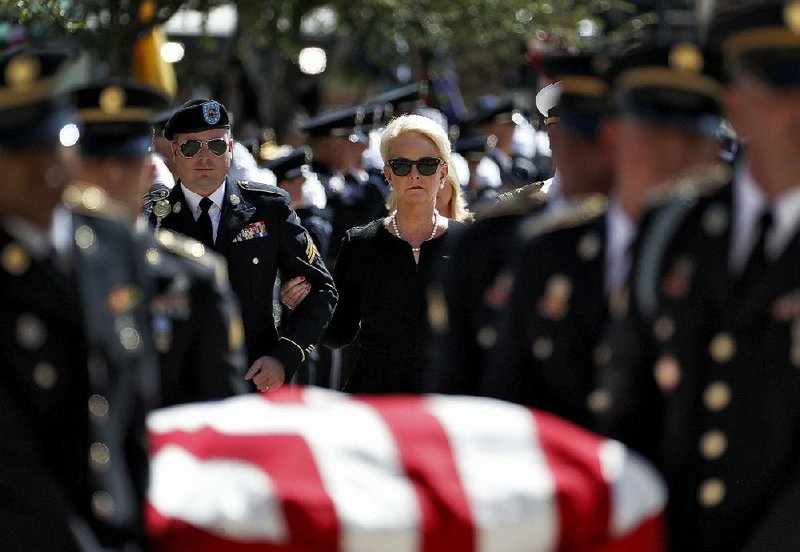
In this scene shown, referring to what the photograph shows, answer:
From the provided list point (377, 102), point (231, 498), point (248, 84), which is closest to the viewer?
point (231, 498)

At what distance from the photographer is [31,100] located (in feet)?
11.7

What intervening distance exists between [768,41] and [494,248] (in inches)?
44.0

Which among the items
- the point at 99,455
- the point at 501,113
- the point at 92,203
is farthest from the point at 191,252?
the point at 501,113

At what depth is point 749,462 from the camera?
372cm

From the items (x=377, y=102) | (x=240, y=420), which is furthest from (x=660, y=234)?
(x=377, y=102)

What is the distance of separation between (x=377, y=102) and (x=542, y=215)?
11493mm

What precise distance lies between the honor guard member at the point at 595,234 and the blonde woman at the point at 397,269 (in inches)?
91.3

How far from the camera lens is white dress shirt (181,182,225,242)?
6777 mm

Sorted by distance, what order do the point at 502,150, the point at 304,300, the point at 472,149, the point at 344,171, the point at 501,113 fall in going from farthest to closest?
the point at 501,113 → the point at 502,150 → the point at 472,149 → the point at 344,171 → the point at 304,300

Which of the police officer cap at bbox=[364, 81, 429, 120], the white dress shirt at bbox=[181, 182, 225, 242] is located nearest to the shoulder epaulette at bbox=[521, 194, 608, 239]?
the white dress shirt at bbox=[181, 182, 225, 242]

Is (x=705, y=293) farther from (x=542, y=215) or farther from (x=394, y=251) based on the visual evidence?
(x=394, y=251)

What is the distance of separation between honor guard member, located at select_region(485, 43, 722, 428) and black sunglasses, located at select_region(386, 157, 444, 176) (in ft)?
8.65

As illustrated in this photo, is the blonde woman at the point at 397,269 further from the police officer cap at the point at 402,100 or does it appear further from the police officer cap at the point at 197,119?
the police officer cap at the point at 402,100

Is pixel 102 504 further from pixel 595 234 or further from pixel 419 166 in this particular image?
pixel 419 166
